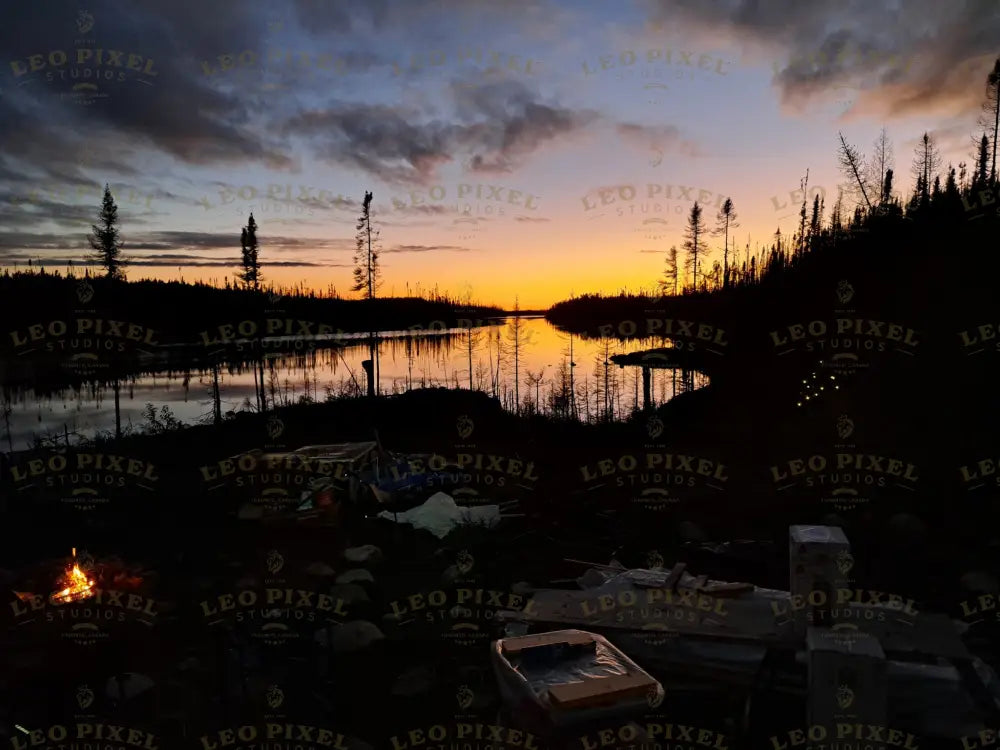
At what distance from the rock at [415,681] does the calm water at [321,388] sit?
14660mm

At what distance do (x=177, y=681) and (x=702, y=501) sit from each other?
32.6 ft

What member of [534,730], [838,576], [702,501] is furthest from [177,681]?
[702,501]

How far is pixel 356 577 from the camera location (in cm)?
983

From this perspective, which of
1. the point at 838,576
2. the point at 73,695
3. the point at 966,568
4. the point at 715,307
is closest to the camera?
the point at 838,576

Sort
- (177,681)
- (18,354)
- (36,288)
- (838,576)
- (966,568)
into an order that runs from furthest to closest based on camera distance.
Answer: (36,288), (18,354), (966,568), (177,681), (838,576)

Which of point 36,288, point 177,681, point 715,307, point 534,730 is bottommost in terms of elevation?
point 177,681

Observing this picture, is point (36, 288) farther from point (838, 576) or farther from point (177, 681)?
point (838, 576)

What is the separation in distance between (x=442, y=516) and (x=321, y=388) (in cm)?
2673

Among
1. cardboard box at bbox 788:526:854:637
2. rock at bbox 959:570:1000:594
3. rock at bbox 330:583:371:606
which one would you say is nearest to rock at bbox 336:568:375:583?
rock at bbox 330:583:371:606

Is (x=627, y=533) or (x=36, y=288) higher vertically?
(x=36, y=288)

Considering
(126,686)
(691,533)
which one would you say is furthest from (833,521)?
(126,686)

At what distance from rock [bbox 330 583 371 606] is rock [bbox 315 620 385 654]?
36.4 inches

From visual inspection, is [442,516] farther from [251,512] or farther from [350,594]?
[251,512]

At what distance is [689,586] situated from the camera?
7.16 metres
